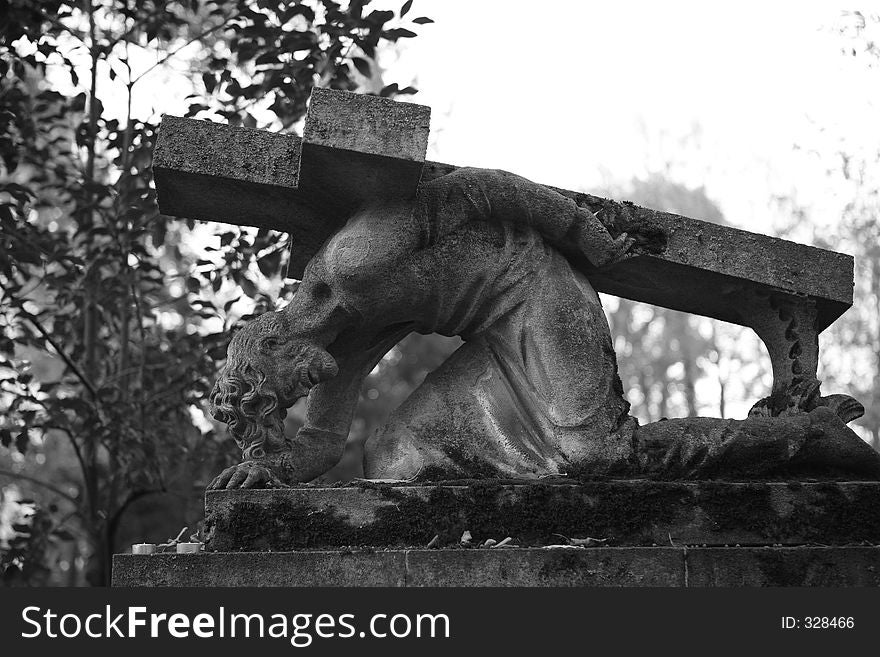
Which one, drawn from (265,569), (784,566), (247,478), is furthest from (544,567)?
(247,478)

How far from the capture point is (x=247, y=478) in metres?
4.20

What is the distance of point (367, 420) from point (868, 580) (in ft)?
48.0

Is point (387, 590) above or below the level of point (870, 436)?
below

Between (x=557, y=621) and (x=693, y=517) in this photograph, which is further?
(x=693, y=517)

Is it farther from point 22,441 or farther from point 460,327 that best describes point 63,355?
point 460,327

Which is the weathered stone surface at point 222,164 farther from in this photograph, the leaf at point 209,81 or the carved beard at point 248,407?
the leaf at point 209,81

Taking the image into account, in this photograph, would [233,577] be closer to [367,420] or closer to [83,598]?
[83,598]

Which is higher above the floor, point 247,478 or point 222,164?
point 222,164

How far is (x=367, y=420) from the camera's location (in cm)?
1838

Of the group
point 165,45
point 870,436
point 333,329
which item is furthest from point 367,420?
point 333,329

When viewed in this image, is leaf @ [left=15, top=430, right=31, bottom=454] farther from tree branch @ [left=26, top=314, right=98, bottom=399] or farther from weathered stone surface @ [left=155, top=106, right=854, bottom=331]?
weathered stone surface @ [left=155, top=106, right=854, bottom=331]

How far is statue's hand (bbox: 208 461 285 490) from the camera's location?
4188 mm

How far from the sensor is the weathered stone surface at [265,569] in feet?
12.8

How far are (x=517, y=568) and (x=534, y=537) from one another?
0.87ft
